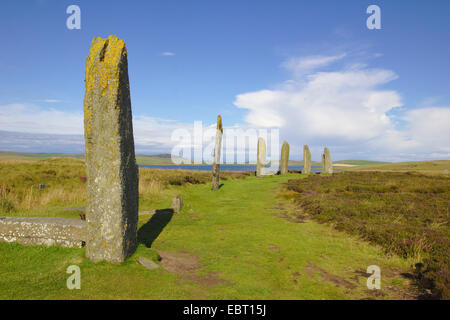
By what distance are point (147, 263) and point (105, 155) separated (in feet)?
9.95

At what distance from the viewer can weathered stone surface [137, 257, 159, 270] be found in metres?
6.84

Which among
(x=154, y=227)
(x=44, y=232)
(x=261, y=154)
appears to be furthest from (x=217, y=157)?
(x=44, y=232)

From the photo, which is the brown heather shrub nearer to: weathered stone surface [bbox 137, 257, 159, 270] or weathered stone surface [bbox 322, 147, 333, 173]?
weathered stone surface [bbox 137, 257, 159, 270]

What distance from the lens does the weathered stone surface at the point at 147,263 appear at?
22.5ft

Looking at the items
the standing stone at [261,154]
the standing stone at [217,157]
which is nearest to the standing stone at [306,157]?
the standing stone at [261,154]

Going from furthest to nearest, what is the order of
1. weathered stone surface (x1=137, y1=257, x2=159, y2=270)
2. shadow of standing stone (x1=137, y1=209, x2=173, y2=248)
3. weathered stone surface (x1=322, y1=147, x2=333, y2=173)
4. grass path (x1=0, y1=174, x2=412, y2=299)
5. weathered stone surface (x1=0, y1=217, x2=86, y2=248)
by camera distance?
1. weathered stone surface (x1=322, y1=147, x2=333, y2=173)
2. shadow of standing stone (x1=137, y1=209, x2=173, y2=248)
3. weathered stone surface (x1=0, y1=217, x2=86, y2=248)
4. weathered stone surface (x1=137, y1=257, x2=159, y2=270)
5. grass path (x1=0, y1=174, x2=412, y2=299)

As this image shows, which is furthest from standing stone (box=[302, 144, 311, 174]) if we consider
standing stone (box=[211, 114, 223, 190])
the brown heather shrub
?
standing stone (box=[211, 114, 223, 190])

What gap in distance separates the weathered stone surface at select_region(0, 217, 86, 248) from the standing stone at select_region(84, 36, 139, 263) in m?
1.16

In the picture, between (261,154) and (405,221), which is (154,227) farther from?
(261,154)

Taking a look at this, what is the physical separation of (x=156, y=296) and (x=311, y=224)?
843 cm

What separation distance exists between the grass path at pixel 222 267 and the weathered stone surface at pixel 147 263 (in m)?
0.16

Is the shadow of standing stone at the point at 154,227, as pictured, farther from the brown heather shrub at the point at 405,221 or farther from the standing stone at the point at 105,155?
the brown heather shrub at the point at 405,221

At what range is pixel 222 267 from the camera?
282 inches
